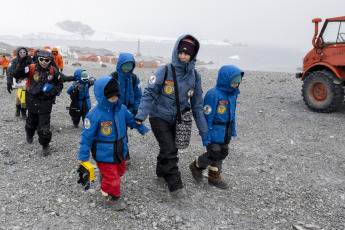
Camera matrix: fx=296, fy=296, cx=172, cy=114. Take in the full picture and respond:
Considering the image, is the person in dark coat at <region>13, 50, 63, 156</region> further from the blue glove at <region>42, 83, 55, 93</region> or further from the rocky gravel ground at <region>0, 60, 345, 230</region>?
the rocky gravel ground at <region>0, 60, 345, 230</region>

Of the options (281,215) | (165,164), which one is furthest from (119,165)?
(281,215)

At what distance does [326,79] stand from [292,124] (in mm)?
1988

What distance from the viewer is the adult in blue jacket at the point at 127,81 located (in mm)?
4707

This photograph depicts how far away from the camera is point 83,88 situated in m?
6.63

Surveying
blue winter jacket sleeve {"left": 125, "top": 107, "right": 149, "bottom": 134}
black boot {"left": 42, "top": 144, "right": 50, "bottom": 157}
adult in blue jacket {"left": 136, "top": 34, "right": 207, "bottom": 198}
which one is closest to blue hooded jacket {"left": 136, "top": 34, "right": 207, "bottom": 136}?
adult in blue jacket {"left": 136, "top": 34, "right": 207, "bottom": 198}

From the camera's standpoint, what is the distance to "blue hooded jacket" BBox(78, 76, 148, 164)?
3523 millimetres

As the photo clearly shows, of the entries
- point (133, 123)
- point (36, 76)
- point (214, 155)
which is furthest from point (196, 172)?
point (36, 76)

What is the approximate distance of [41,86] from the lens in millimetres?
5352

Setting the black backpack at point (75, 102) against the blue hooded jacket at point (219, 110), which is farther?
the black backpack at point (75, 102)

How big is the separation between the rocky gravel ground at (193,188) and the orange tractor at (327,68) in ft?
5.01

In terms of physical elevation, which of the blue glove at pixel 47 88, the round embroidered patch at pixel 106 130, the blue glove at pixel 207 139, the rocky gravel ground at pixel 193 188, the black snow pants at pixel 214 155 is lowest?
the rocky gravel ground at pixel 193 188

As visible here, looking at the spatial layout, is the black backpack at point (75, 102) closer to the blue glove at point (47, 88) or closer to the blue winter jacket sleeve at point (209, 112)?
the blue glove at point (47, 88)

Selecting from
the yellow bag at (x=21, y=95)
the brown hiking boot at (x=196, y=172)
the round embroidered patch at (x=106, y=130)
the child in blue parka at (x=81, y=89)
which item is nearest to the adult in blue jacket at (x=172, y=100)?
the round embroidered patch at (x=106, y=130)

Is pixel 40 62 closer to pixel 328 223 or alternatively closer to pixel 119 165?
pixel 119 165
